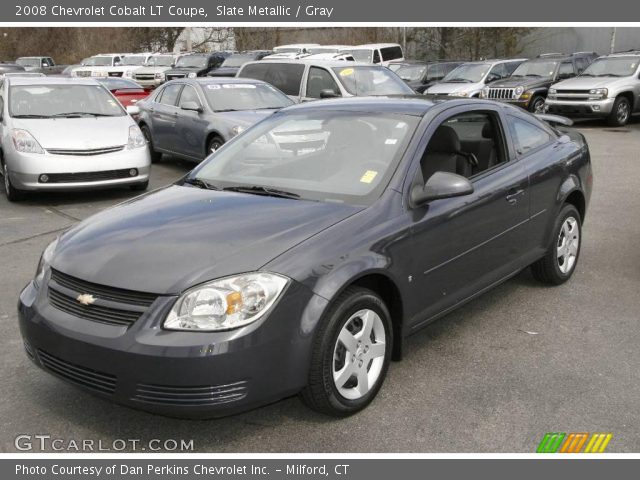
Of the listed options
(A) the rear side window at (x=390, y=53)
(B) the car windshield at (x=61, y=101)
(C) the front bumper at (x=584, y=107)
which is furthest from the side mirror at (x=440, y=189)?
(A) the rear side window at (x=390, y=53)

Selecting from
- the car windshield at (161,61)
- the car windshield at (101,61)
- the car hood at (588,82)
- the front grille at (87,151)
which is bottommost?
the car windshield at (101,61)

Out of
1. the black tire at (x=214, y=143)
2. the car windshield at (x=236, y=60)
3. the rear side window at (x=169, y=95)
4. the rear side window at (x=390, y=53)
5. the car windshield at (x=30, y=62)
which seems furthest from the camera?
the car windshield at (x=30, y=62)

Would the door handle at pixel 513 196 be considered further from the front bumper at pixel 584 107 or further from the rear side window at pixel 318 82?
the front bumper at pixel 584 107

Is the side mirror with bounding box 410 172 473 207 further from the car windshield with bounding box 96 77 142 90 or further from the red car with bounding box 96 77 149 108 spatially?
the car windshield with bounding box 96 77 142 90

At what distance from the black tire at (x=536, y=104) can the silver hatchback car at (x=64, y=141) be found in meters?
12.1

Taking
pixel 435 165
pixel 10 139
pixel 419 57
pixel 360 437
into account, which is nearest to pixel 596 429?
pixel 360 437

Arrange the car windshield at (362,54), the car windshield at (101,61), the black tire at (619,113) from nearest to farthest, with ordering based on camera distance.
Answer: the black tire at (619,113) → the car windshield at (362,54) → the car windshield at (101,61)

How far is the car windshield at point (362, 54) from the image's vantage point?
25.9 metres

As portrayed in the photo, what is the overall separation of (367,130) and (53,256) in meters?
1.98

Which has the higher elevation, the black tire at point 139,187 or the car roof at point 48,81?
the car roof at point 48,81

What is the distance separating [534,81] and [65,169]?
14.1 meters

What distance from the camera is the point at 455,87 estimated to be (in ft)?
61.5

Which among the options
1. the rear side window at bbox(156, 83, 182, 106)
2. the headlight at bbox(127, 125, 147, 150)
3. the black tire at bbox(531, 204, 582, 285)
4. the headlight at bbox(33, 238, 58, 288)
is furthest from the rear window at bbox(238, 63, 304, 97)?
the headlight at bbox(33, 238, 58, 288)

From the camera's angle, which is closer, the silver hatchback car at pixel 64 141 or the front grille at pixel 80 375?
the front grille at pixel 80 375
